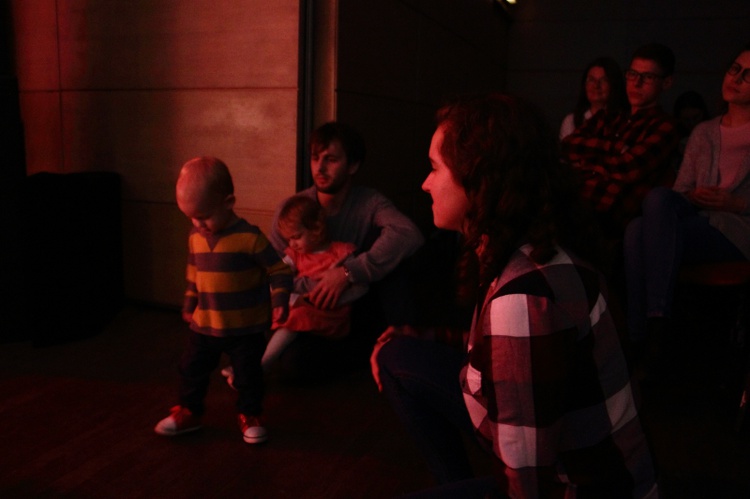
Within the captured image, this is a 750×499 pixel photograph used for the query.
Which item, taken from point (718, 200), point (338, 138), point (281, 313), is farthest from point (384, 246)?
point (718, 200)

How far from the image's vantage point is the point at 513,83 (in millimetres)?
6418

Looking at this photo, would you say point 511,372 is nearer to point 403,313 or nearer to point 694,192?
point 403,313

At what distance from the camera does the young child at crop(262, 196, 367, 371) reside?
8.04 feet

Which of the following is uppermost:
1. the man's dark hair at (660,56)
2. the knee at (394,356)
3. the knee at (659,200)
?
the man's dark hair at (660,56)

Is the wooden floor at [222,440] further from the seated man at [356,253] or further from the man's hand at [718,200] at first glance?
the man's hand at [718,200]

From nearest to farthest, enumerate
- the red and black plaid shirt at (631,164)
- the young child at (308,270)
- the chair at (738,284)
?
the chair at (738,284) → the young child at (308,270) → the red and black plaid shirt at (631,164)

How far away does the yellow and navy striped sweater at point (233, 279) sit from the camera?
2016 mm

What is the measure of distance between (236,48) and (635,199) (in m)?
1.92

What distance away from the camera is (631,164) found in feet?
8.79

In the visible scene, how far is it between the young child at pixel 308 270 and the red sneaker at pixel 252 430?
0.43 meters

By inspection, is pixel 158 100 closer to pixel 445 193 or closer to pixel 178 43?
pixel 178 43

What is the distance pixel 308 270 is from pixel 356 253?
8.6 inches

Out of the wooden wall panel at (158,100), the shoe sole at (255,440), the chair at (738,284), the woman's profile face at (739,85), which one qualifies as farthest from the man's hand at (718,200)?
the shoe sole at (255,440)

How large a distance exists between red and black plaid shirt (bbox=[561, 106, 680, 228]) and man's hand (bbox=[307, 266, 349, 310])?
110 centimetres
